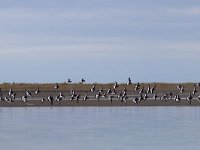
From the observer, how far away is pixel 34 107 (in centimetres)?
5191

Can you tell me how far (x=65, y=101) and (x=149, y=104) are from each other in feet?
21.8
